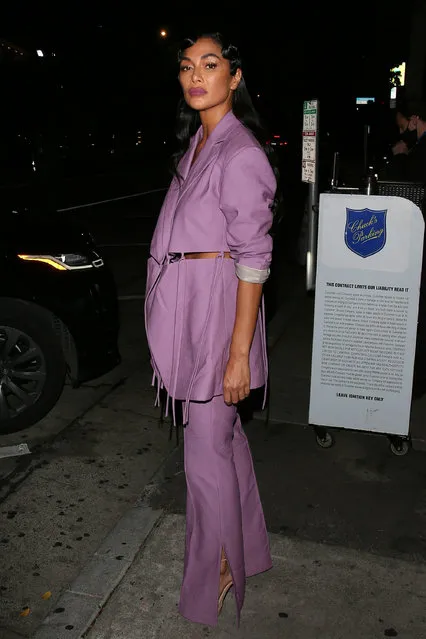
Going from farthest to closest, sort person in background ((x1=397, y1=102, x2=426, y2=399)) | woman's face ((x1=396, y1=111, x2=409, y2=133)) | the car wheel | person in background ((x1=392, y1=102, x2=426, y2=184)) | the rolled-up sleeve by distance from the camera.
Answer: woman's face ((x1=396, y1=111, x2=409, y2=133))
person in background ((x1=392, y1=102, x2=426, y2=184))
person in background ((x1=397, y1=102, x2=426, y2=399))
the car wheel
the rolled-up sleeve

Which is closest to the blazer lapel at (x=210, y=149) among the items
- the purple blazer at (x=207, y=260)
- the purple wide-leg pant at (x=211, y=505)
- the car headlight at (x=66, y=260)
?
the purple blazer at (x=207, y=260)

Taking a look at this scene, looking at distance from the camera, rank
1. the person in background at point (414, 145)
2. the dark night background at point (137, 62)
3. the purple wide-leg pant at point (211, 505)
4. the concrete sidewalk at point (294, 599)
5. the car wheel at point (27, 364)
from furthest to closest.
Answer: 1. the dark night background at point (137, 62)
2. the person in background at point (414, 145)
3. the car wheel at point (27, 364)
4. the concrete sidewalk at point (294, 599)
5. the purple wide-leg pant at point (211, 505)

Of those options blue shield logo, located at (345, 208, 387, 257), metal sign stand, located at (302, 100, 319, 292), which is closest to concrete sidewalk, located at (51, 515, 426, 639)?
blue shield logo, located at (345, 208, 387, 257)

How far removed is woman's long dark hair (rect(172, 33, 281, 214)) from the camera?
2385 mm

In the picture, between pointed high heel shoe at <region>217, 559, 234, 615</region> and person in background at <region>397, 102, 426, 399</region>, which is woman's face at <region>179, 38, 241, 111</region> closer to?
pointed high heel shoe at <region>217, 559, 234, 615</region>

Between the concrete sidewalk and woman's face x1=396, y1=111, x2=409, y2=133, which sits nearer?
the concrete sidewalk

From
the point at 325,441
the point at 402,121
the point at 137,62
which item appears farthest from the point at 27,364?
the point at 137,62

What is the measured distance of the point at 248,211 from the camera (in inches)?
88.4

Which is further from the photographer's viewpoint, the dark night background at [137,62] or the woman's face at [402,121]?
the dark night background at [137,62]

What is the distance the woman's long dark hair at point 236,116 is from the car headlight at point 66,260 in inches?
77.0

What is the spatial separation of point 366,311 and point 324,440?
0.95 meters

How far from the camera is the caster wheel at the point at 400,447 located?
420cm

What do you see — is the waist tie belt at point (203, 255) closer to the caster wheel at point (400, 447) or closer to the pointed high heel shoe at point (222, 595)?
the pointed high heel shoe at point (222, 595)

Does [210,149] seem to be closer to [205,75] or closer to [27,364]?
[205,75]
